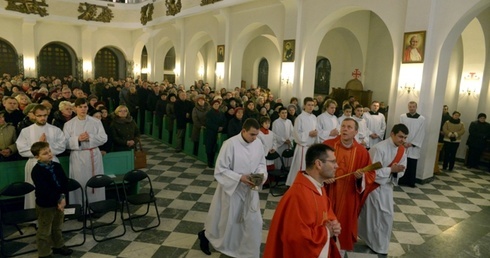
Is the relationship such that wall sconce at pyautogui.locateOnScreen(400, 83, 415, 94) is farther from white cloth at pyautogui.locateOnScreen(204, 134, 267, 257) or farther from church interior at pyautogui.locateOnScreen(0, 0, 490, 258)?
white cloth at pyautogui.locateOnScreen(204, 134, 267, 257)

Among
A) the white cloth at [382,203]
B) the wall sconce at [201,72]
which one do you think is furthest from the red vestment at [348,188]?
the wall sconce at [201,72]

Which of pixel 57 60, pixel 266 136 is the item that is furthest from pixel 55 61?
pixel 266 136

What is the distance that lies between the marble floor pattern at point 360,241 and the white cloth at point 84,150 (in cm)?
102

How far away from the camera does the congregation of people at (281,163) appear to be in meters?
3.10

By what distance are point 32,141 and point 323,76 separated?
14917mm

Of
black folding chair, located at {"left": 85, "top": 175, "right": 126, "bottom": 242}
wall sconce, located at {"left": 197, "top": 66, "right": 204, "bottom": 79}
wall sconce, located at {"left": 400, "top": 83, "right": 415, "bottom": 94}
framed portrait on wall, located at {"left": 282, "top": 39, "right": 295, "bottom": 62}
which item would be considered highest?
framed portrait on wall, located at {"left": 282, "top": 39, "right": 295, "bottom": 62}

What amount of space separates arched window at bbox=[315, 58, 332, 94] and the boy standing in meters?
14.9

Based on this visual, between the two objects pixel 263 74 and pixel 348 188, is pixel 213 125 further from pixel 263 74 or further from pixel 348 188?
pixel 263 74

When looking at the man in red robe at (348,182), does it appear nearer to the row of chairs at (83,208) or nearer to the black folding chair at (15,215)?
the row of chairs at (83,208)

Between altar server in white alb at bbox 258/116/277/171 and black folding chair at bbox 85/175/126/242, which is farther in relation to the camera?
altar server in white alb at bbox 258/116/277/171

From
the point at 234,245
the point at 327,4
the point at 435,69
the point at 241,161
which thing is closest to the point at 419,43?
the point at 435,69

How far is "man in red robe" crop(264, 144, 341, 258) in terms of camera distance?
2932mm

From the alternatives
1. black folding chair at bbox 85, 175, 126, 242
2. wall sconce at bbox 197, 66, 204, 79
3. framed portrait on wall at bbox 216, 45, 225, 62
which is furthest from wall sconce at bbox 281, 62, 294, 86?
wall sconce at bbox 197, 66, 204, 79

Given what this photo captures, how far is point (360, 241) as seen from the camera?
569cm
